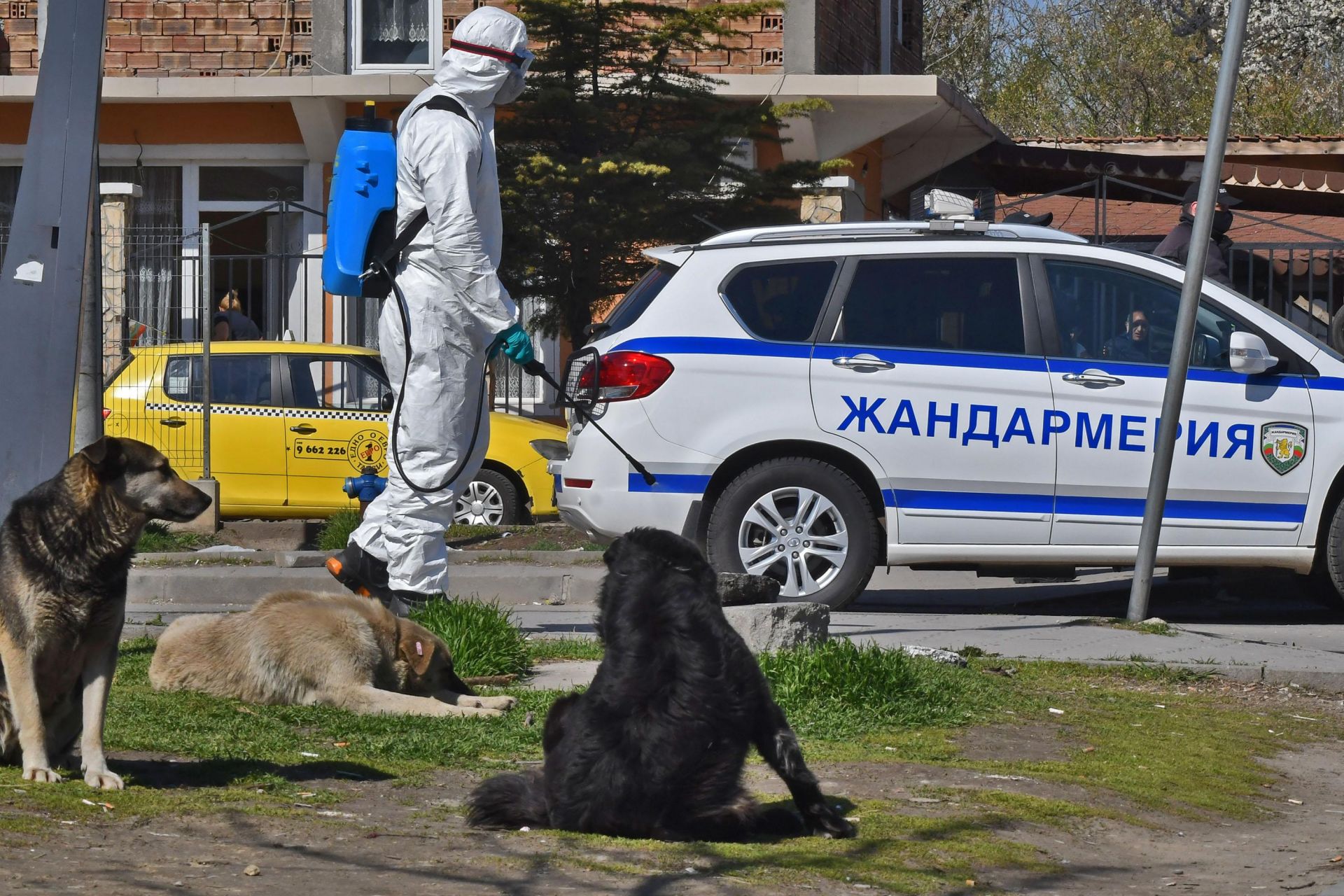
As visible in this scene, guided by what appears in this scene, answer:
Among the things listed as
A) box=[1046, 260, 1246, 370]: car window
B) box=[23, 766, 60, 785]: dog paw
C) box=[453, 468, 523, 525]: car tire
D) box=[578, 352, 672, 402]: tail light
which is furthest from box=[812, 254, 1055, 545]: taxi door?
box=[453, 468, 523, 525]: car tire

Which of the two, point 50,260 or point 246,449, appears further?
point 246,449

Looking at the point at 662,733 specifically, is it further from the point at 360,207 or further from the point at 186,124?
the point at 186,124

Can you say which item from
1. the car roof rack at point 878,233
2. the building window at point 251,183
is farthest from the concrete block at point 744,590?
the building window at point 251,183

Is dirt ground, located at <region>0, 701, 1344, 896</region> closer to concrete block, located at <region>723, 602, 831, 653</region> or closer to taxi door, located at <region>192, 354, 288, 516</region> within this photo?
concrete block, located at <region>723, 602, 831, 653</region>

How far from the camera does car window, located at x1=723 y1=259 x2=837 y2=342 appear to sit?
8.68 m

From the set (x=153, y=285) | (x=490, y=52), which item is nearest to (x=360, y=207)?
(x=490, y=52)

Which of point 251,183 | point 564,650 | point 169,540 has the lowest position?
point 169,540

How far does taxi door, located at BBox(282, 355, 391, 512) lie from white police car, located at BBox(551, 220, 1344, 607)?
507 cm

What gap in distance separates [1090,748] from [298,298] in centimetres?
1365

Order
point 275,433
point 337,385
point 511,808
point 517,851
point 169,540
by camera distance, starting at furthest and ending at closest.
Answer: point 337,385 < point 275,433 < point 169,540 < point 511,808 < point 517,851

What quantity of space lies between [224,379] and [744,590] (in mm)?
8000

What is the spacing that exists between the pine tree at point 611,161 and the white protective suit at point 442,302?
23.1ft

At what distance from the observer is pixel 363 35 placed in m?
18.1

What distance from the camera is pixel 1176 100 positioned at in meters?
35.4
